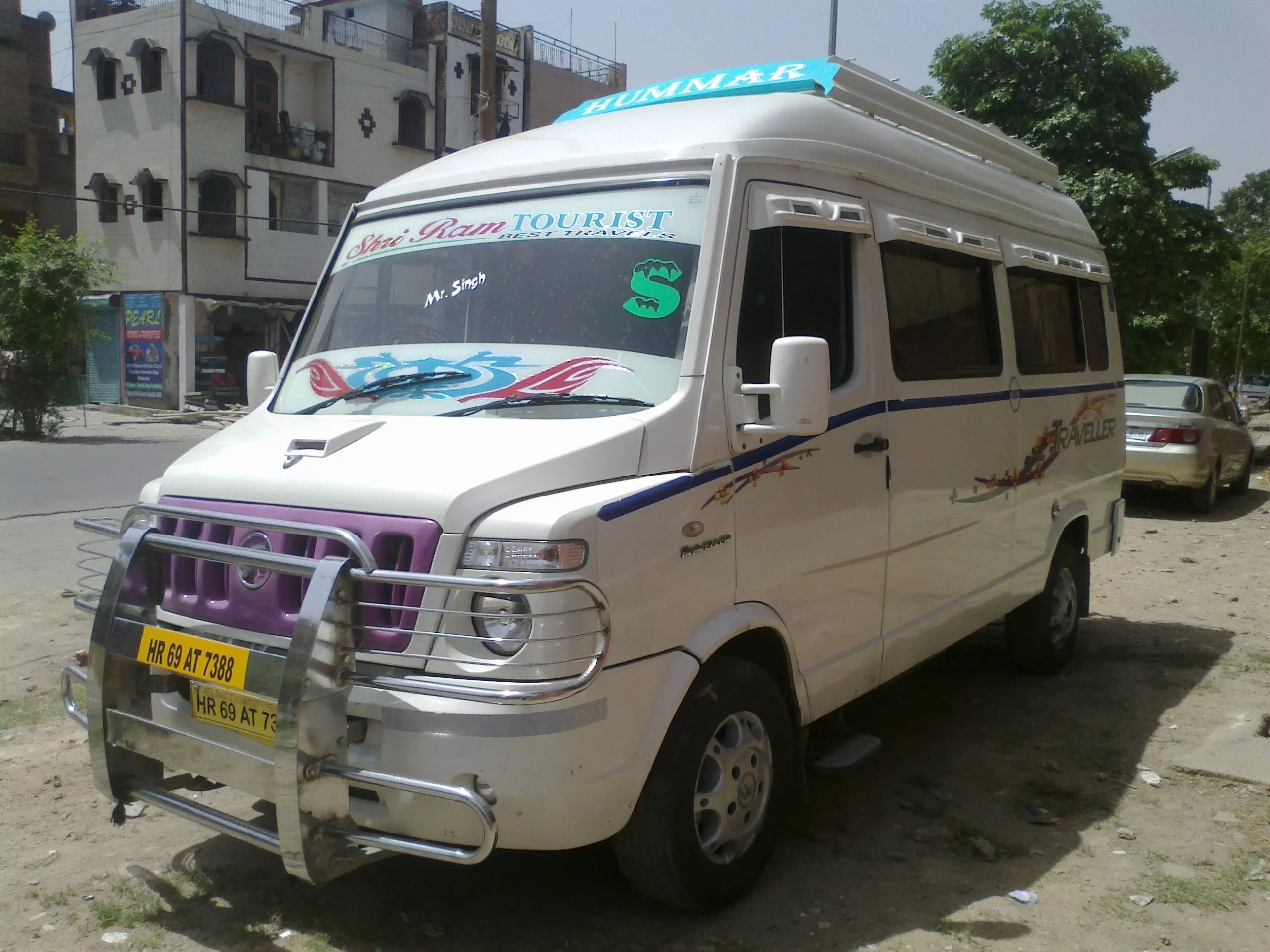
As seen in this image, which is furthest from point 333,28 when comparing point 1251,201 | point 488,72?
point 1251,201

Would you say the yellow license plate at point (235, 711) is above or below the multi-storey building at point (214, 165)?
below

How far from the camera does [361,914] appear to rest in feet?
12.3

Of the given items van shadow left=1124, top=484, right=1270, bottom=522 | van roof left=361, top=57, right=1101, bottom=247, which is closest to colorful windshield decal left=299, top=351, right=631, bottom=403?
van roof left=361, top=57, right=1101, bottom=247

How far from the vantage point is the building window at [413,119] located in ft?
115

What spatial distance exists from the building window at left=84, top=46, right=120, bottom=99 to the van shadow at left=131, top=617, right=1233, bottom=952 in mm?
32173

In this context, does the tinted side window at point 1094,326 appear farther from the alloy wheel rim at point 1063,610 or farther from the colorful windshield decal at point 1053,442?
the alloy wheel rim at point 1063,610

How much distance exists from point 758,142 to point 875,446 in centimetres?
124

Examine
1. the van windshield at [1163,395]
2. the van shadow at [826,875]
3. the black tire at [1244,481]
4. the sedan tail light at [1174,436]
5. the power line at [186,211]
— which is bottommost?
the van shadow at [826,875]

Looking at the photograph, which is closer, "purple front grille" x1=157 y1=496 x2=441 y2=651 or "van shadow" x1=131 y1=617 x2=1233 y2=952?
"purple front grille" x1=157 y1=496 x2=441 y2=651

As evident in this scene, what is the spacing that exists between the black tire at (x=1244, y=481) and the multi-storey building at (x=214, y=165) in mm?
24761

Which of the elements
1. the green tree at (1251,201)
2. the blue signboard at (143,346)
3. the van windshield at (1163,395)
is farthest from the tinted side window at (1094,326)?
the green tree at (1251,201)

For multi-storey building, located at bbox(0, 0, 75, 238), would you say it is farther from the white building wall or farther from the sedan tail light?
the sedan tail light

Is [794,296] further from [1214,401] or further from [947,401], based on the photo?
[1214,401]

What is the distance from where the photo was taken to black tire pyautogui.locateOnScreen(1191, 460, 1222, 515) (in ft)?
45.5
